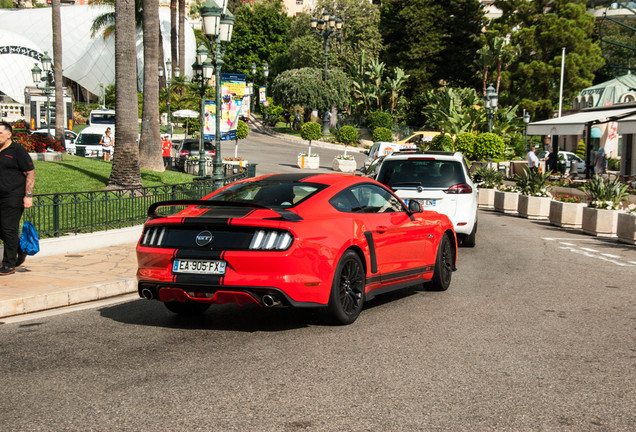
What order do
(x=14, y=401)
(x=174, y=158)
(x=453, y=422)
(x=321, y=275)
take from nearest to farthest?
(x=453, y=422) → (x=14, y=401) → (x=321, y=275) → (x=174, y=158)

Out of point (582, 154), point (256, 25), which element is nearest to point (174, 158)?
point (582, 154)

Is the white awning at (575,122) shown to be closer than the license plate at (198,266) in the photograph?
No

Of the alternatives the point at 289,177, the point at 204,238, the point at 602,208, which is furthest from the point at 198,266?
the point at 602,208

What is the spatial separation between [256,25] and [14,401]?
96984mm

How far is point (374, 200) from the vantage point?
8852mm

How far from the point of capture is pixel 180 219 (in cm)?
→ 751

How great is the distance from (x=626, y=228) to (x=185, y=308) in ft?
37.5

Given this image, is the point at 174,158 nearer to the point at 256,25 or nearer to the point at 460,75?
the point at 460,75

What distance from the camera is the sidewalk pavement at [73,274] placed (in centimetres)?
923

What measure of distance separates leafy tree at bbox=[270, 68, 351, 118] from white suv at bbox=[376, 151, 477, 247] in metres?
52.6

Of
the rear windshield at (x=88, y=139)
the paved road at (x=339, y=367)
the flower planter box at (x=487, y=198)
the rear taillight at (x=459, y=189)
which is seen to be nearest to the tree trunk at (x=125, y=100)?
the rear taillight at (x=459, y=189)

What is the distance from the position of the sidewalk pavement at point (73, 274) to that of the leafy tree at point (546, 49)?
5710cm

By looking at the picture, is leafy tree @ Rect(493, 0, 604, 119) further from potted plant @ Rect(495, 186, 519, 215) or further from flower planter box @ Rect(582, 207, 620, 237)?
flower planter box @ Rect(582, 207, 620, 237)

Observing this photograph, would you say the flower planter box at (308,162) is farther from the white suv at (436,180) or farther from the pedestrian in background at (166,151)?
the white suv at (436,180)
